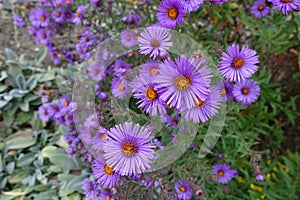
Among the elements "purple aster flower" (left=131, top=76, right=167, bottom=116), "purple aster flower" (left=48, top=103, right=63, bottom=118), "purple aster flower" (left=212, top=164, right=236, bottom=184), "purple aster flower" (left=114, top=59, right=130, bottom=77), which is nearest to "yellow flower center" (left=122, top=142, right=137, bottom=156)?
"purple aster flower" (left=131, top=76, right=167, bottom=116)

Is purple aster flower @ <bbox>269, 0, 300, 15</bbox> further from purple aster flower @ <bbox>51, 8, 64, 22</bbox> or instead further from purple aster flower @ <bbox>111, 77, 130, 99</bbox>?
purple aster flower @ <bbox>51, 8, 64, 22</bbox>

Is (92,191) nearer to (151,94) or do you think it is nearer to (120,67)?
(120,67)

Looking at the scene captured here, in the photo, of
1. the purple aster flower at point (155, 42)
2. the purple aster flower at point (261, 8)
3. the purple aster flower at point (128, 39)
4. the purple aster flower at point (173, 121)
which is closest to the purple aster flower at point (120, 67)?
the purple aster flower at point (128, 39)

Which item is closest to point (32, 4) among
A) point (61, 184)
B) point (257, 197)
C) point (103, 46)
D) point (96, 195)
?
point (103, 46)

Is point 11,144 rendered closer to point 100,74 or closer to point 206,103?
point 100,74

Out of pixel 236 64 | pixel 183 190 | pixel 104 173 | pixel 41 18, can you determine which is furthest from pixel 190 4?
pixel 41 18
